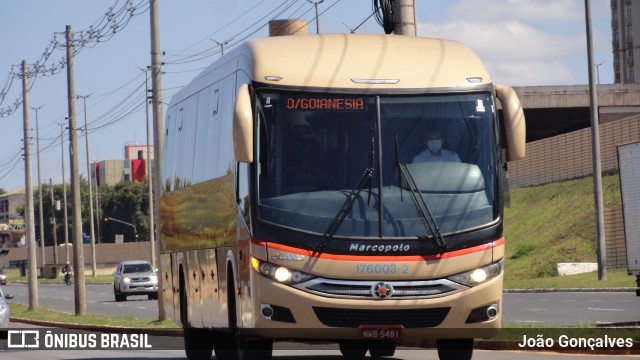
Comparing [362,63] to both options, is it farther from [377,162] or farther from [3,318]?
[3,318]

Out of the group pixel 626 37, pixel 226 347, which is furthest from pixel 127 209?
pixel 226 347

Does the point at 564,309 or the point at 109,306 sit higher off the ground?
the point at 564,309

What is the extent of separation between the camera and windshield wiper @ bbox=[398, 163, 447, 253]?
1388 cm

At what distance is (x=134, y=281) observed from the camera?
2314 inches

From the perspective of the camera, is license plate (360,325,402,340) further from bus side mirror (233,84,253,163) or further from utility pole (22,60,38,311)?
utility pole (22,60,38,311)

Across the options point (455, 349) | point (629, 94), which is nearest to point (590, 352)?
point (455, 349)

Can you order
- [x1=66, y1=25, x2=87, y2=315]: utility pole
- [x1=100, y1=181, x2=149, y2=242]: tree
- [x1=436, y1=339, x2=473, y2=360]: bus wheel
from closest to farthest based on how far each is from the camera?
[x1=436, y1=339, x2=473, y2=360]: bus wheel
[x1=66, y1=25, x2=87, y2=315]: utility pole
[x1=100, y1=181, x2=149, y2=242]: tree

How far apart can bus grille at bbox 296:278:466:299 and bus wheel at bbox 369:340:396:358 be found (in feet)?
11.9

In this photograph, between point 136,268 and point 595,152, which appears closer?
point 595,152

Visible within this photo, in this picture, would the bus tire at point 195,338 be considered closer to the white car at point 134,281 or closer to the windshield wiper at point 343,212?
the windshield wiper at point 343,212

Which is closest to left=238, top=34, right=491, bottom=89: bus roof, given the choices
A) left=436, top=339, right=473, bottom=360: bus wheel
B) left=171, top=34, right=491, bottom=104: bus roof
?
left=171, top=34, right=491, bottom=104: bus roof

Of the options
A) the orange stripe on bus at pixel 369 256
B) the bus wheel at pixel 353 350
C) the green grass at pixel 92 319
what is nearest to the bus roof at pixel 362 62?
the orange stripe on bus at pixel 369 256

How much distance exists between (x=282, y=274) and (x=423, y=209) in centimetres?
152

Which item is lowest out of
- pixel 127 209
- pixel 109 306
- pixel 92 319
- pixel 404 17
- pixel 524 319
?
pixel 109 306
